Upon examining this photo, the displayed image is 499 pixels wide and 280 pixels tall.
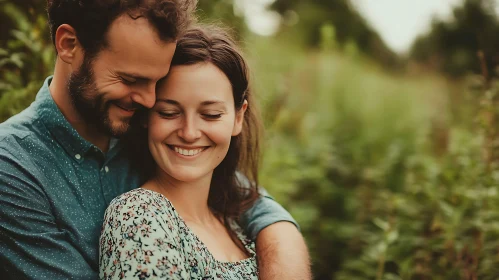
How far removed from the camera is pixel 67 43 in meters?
2.01

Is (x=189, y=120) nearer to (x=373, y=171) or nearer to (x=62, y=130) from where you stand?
(x=62, y=130)

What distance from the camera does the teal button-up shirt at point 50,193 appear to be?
5.40ft

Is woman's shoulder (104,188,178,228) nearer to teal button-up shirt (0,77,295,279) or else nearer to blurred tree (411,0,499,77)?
teal button-up shirt (0,77,295,279)

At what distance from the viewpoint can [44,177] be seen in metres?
1.75

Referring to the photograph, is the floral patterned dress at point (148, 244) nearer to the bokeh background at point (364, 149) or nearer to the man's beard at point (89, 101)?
the man's beard at point (89, 101)

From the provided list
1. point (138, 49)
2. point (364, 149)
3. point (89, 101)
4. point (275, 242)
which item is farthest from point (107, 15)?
point (364, 149)

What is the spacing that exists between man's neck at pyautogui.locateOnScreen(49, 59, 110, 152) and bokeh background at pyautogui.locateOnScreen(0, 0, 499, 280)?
40 centimetres

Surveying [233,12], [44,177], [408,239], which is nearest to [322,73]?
[233,12]

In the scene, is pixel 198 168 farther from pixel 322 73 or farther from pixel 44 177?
pixel 322 73

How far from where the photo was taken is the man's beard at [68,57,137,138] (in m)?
1.94

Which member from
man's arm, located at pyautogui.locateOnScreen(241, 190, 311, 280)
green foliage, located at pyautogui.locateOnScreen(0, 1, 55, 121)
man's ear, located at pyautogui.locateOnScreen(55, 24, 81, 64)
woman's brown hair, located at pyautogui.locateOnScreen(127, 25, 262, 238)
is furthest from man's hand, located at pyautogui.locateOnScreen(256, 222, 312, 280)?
green foliage, located at pyautogui.locateOnScreen(0, 1, 55, 121)

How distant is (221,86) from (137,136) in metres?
0.43

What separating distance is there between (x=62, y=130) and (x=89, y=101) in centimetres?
15

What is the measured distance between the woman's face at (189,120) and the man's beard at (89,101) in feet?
0.54
